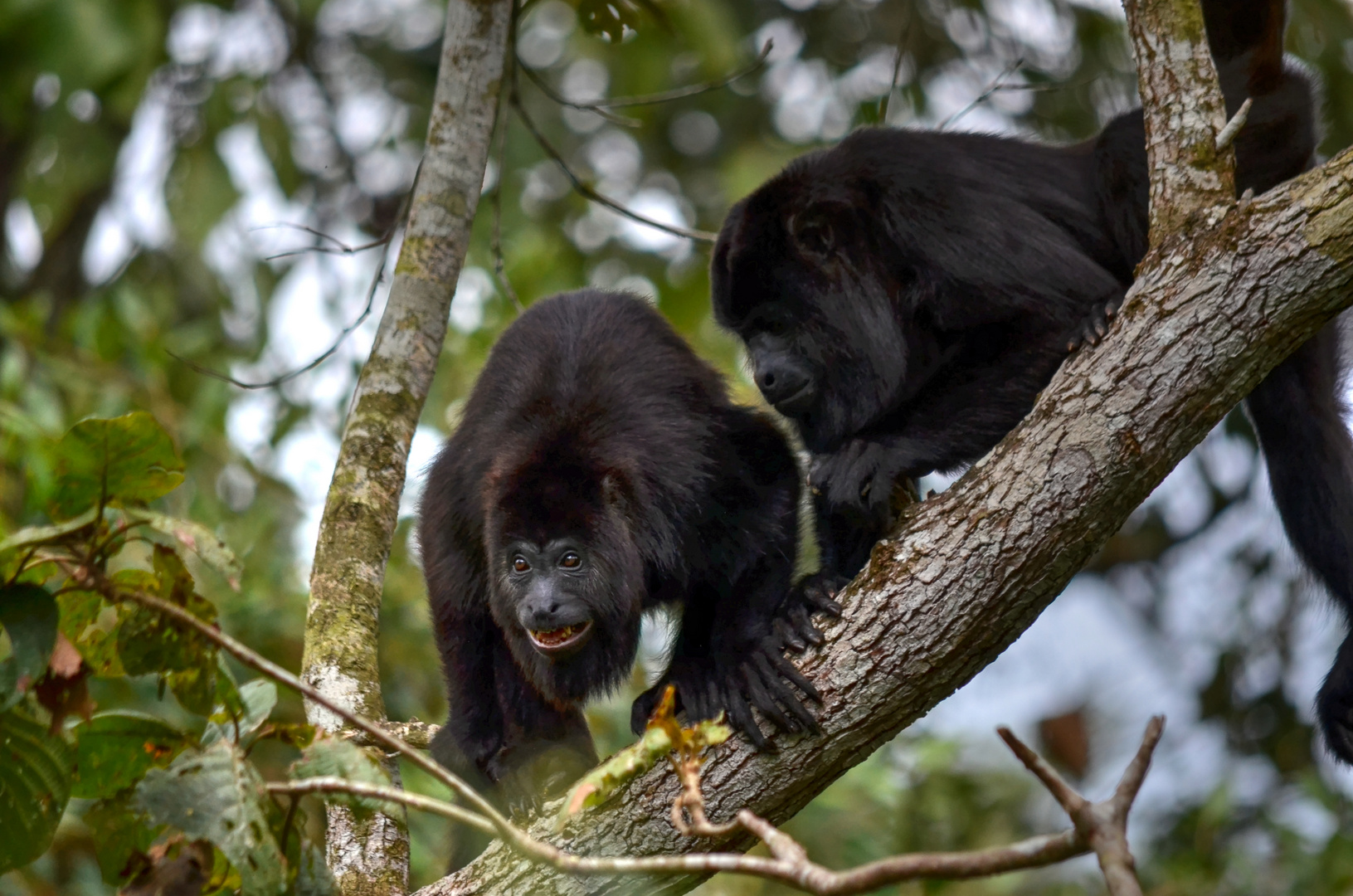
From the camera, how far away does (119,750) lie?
2369 millimetres

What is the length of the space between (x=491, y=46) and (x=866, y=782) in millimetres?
3461

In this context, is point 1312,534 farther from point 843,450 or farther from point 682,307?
point 682,307

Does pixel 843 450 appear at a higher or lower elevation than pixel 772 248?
lower

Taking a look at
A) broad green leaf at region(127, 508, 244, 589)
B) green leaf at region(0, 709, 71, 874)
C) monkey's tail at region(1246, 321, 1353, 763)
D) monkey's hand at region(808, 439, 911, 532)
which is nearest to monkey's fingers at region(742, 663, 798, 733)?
monkey's hand at region(808, 439, 911, 532)

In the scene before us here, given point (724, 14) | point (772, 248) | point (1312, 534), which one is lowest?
point (1312, 534)

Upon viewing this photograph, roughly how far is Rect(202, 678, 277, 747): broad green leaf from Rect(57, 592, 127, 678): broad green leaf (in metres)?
0.20

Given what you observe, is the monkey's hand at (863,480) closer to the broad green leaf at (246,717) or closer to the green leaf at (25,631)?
the broad green leaf at (246,717)

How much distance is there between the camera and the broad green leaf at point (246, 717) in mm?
2287

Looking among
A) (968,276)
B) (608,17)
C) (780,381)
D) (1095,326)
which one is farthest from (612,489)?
(608,17)

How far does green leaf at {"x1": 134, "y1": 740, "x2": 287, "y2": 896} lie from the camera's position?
6.74ft

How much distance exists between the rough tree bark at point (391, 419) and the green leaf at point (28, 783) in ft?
3.28

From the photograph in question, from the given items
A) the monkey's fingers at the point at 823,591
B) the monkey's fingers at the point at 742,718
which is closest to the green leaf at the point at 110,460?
the monkey's fingers at the point at 742,718

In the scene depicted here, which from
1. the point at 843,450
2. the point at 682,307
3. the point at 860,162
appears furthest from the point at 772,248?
the point at 682,307

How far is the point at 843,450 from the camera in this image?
3.34 metres
